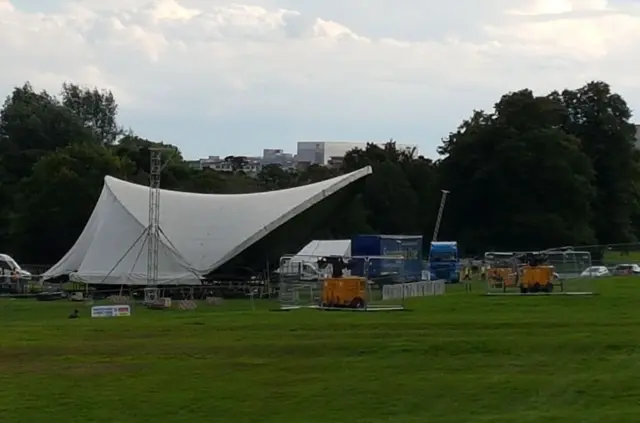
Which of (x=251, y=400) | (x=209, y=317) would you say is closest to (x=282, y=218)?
(x=209, y=317)

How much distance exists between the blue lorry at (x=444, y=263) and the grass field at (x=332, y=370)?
107 feet

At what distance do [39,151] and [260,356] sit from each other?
89.0m

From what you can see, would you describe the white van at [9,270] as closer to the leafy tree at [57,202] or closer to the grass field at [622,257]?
the leafy tree at [57,202]

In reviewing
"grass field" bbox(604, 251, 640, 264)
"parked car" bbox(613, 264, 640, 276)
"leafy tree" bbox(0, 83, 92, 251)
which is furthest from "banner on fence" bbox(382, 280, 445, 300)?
"leafy tree" bbox(0, 83, 92, 251)

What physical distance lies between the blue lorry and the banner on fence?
509 inches

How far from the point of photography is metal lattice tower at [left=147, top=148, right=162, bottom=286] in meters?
57.2

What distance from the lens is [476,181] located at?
93.8 metres

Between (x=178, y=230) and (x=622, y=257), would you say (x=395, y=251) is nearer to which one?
(x=178, y=230)

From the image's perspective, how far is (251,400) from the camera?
18359mm

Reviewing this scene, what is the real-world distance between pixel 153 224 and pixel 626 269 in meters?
23.8

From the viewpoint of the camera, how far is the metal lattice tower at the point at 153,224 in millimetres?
57250

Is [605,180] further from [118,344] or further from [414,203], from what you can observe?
[118,344]

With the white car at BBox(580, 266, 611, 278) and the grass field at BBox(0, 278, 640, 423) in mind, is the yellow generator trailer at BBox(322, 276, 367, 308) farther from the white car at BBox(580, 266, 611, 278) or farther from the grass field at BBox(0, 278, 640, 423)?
the white car at BBox(580, 266, 611, 278)

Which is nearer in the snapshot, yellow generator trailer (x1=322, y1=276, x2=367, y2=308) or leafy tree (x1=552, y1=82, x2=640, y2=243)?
yellow generator trailer (x1=322, y1=276, x2=367, y2=308)
